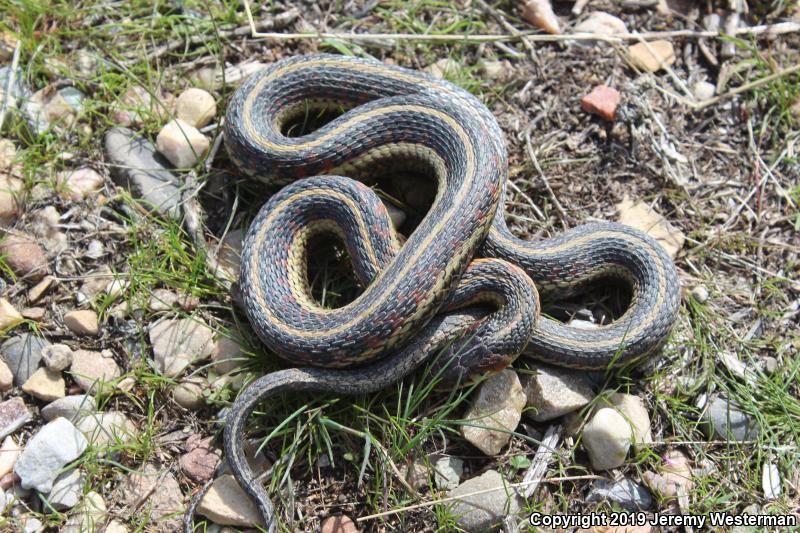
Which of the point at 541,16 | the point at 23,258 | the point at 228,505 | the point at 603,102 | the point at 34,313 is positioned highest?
the point at 541,16

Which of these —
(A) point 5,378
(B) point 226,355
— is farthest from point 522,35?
(A) point 5,378

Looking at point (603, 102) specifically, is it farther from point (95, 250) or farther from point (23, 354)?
point (23, 354)

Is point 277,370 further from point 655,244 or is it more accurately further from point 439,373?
point 655,244

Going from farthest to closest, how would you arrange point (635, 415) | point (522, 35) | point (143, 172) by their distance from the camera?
point (522, 35) → point (143, 172) → point (635, 415)

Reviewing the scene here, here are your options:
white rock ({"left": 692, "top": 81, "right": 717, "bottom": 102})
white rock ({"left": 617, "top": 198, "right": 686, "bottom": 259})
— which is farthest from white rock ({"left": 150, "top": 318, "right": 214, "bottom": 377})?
white rock ({"left": 692, "top": 81, "right": 717, "bottom": 102})

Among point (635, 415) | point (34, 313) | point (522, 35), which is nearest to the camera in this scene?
point (635, 415)

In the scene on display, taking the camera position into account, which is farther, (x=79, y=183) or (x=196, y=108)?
(x=196, y=108)

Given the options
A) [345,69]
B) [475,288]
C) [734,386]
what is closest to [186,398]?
[475,288]

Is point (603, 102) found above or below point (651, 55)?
below
